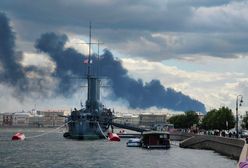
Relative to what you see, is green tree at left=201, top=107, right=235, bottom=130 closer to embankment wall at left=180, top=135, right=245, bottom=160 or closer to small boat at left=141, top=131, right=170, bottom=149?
embankment wall at left=180, top=135, right=245, bottom=160

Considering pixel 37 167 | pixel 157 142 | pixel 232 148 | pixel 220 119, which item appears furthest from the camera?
pixel 220 119

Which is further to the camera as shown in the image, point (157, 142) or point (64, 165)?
point (157, 142)

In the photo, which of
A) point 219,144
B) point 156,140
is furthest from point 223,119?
point 219,144

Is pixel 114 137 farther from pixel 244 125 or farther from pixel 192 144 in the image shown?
pixel 192 144

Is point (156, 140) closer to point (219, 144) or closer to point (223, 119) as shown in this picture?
point (219, 144)

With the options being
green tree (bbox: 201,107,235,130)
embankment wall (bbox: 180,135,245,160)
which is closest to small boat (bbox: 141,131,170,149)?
embankment wall (bbox: 180,135,245,160)

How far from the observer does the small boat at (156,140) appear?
5197 inches

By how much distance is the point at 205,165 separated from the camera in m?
81.6

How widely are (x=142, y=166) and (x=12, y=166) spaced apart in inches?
679

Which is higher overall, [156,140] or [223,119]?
[223,119]

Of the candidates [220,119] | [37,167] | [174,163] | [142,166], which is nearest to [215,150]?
[174,163]

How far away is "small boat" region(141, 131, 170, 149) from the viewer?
13200 centimetres

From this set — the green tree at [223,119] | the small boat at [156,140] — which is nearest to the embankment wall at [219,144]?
the small boat at [156,140]

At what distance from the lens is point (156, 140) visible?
437 ft
